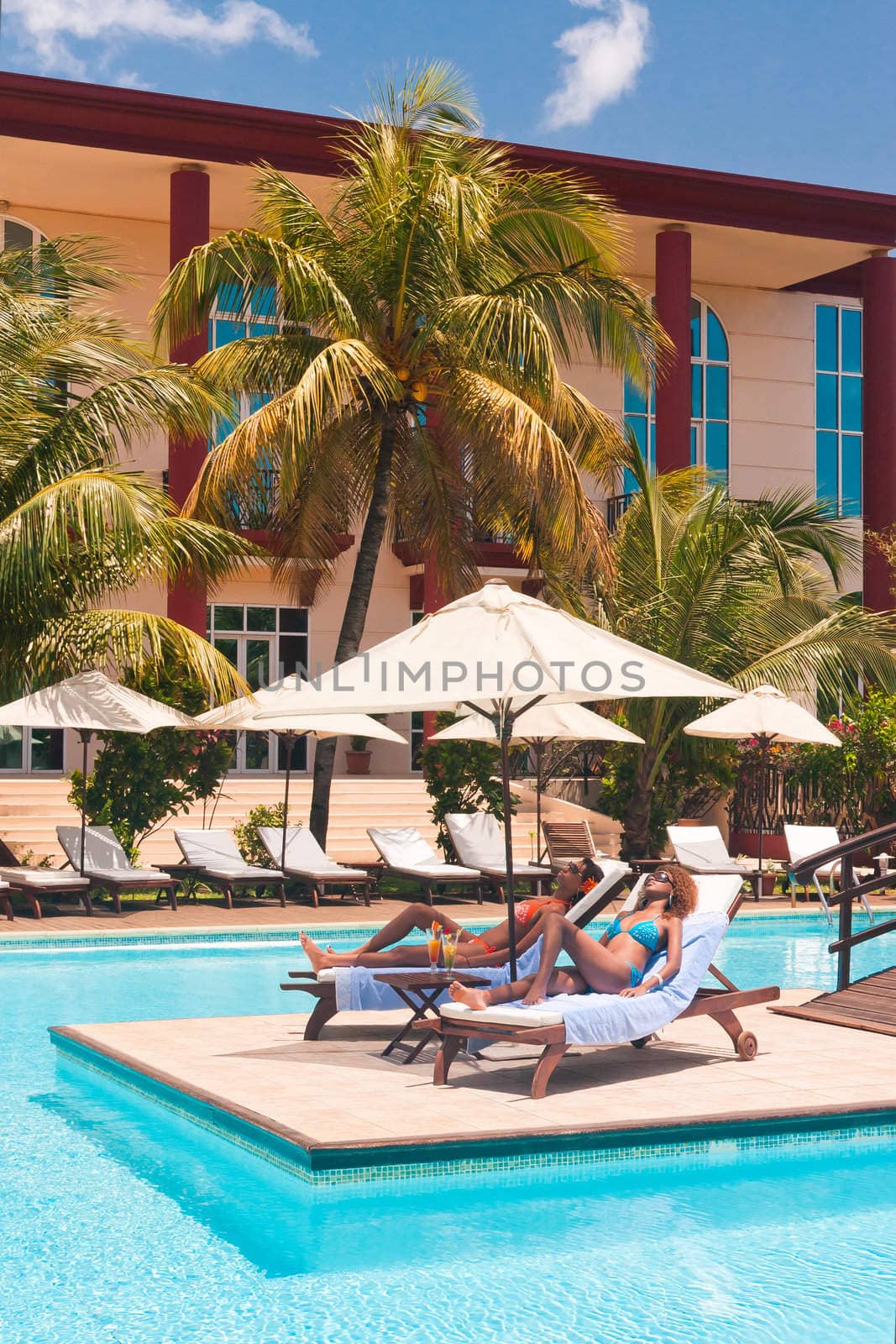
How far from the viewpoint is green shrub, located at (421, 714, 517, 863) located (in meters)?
Result: 18.4

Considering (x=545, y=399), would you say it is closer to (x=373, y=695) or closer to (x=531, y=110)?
(x=373, y=695)

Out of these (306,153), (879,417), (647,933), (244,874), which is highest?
(306,153)

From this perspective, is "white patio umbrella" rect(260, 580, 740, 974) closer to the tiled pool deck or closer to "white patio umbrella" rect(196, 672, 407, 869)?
the tiled pool deck

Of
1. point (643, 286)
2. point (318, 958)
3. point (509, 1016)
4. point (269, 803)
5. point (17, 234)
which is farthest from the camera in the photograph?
point (643, 286)

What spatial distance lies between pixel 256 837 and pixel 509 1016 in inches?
443

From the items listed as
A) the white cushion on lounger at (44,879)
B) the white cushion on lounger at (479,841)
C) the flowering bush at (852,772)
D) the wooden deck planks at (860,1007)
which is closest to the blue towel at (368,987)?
the wooden deck planks at (860,1007)

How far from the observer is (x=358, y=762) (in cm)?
2672

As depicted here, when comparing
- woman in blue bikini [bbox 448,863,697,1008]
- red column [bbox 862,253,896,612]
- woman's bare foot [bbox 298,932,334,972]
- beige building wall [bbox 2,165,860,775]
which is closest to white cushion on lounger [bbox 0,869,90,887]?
woman's bare foot [bbox 298,932,334,972]

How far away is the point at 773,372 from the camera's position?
101 ft

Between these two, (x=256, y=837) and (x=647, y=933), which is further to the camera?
(x=256, y=837)

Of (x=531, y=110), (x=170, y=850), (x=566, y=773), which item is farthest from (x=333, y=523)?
(x=531, y=110)

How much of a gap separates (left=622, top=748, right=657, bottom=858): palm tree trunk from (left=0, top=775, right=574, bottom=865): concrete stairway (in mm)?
2486

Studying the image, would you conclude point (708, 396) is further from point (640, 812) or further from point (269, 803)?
point (640, 812)

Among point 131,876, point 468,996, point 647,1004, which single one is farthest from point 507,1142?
point 131,876
